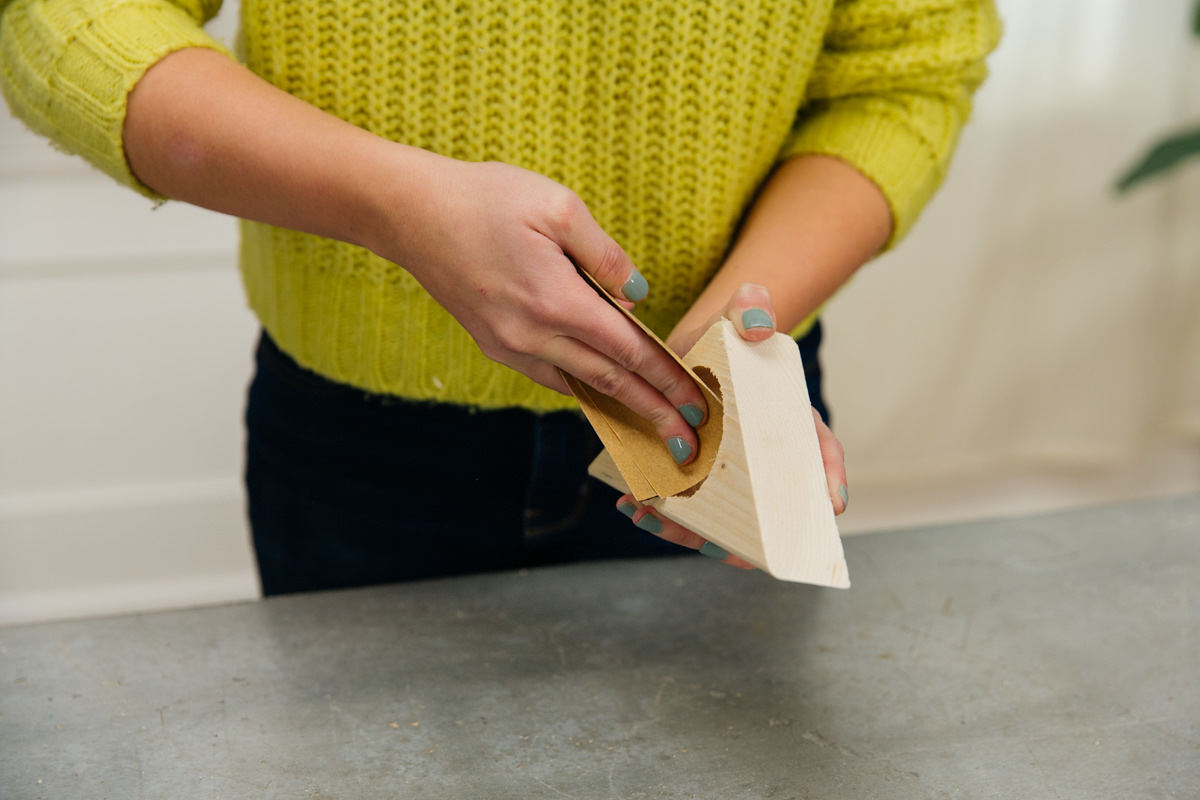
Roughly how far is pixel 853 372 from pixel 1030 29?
60 cm

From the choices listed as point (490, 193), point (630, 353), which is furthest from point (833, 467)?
point (490, 193)

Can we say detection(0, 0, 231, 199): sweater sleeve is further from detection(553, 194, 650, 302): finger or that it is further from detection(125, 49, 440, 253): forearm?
detection(553, 194, 650, 302): finger

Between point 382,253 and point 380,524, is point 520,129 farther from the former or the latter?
point 380,524

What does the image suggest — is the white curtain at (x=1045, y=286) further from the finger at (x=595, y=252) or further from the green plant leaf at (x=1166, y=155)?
the finger at (x=595, y=252)

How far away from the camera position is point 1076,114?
166cm

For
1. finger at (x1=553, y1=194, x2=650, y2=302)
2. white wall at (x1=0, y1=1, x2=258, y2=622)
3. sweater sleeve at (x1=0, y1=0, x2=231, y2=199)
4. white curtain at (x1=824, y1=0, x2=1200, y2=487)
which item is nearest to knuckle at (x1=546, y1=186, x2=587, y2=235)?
finger at (x1=553, y1=194, x2=650, y2=302)

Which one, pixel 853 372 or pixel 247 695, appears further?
pixel 853 372

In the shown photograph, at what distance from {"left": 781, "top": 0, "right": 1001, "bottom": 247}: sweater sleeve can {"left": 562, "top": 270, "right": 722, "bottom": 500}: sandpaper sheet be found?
0.77 feet

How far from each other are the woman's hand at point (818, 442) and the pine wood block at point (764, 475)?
1cm

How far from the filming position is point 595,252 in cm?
51

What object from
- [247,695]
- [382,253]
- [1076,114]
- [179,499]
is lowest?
[179,499]

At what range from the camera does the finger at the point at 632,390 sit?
52 centimetres

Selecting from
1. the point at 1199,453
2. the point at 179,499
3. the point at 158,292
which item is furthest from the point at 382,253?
the point at 1199,453

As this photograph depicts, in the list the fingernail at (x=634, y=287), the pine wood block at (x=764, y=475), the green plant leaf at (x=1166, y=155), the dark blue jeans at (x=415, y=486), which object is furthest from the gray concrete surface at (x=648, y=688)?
the green plant leaf at (x=1166, y=155)
